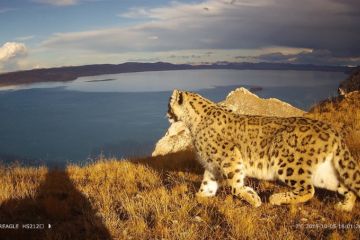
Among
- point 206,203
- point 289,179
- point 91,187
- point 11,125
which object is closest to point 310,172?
point 289,179

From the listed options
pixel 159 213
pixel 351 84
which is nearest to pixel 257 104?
pixel 351 84

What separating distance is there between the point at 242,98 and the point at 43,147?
137 meters

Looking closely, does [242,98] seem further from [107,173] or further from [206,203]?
[206,203]

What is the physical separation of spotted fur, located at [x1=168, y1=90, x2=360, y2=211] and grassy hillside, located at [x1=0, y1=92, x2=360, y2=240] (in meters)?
0.32

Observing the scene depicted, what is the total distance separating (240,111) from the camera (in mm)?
15703

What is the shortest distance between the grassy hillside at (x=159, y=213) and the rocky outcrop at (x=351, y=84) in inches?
444

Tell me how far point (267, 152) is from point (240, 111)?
8.97 meters

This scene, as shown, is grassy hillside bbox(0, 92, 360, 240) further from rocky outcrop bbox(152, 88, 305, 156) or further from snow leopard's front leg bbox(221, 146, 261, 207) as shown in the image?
rocky outcrop bbox(152, 88, 305, 156)

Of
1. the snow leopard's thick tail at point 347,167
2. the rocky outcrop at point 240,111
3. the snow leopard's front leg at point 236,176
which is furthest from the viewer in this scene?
the rocky outcrop at point 240,111

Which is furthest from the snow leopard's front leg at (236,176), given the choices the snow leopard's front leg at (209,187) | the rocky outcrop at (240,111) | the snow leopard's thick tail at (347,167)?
the rocky outcrop at (240,111)

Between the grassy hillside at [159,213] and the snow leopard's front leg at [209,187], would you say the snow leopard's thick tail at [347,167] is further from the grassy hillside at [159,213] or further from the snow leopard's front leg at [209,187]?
the snow leopard's front leg at [209,187]

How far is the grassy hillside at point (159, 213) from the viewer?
5.79 metres

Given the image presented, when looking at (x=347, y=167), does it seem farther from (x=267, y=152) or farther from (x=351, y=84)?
(x=351, y=84)

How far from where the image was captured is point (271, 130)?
6.96 m
